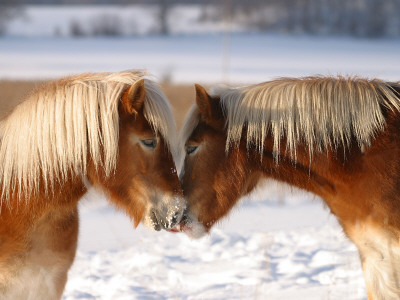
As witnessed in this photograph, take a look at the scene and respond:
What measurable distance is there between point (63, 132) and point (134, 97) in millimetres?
440

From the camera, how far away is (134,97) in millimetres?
2727

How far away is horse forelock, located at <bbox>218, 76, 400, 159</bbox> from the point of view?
285 centimetres

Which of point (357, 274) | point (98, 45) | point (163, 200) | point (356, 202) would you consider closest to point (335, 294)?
point (357, 274)

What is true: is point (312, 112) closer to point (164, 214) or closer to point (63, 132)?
point (164, 214)

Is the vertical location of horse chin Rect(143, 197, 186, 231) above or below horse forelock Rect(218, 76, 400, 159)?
below

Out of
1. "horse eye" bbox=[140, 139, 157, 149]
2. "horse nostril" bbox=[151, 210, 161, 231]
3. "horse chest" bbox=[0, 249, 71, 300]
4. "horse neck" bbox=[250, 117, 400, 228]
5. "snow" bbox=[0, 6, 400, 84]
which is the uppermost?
"horse eye" bbox=[140, 139, 157, 149]

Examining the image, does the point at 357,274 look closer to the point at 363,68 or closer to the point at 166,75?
the point at 166,75

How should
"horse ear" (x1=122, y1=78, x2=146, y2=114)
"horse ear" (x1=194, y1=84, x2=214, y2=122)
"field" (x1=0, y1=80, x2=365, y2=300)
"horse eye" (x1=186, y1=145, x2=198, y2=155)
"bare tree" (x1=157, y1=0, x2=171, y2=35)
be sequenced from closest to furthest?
1. "horse ear" (x1=122, y1=78, x2=146, y2=114)
2. "horse ear" (x1=194, y1=84, x2=214, y2=122)
3. "horse eye" (x1=186, y1=145, x2=198, y2=155)
4. "field" (x1=0, y1=80, x2=365, y2=300)
5. "bare tree" (x1=157, y1=0, x2=171, y2=35)

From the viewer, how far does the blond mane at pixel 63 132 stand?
2.69m

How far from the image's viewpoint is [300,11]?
25.5 meters

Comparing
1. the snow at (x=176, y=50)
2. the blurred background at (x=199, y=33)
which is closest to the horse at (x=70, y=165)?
the snow at (x=176, y=50)

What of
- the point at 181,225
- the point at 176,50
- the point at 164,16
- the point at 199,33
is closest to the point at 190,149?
the point at 181,225

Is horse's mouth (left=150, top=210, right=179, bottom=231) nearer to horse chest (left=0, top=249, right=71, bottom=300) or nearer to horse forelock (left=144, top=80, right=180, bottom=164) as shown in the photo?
horse forelock (left=144, top=80, right=180, bottom=164)

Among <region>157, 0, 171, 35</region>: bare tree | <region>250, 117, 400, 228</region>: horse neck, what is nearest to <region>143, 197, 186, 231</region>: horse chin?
<region>250, 117, 400, 228</region>: horse neck
